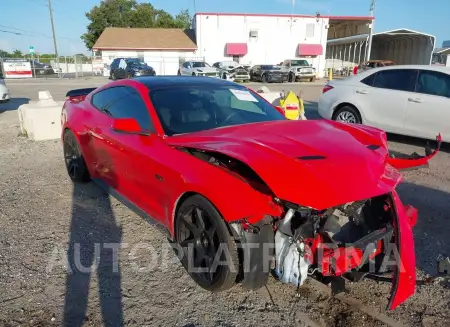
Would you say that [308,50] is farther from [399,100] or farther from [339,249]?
[339,249]

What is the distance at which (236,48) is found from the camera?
37.8 metres

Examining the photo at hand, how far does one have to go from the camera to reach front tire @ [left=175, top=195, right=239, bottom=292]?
2.44 metres

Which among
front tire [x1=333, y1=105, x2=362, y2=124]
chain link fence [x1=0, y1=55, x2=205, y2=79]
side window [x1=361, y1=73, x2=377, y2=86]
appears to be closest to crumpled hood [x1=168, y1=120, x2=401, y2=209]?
front tire [x1=333, y1=105, x2=362, y2=124]

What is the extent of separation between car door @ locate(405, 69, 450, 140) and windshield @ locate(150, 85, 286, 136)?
154 inches

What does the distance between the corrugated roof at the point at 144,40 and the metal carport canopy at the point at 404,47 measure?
20.1 m

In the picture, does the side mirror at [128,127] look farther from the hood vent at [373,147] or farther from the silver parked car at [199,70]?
the silver parked car at [199,70]

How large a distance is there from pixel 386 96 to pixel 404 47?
41.4 m

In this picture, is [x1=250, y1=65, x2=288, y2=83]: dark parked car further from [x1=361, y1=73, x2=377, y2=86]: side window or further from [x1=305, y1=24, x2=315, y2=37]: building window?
[x1=361, y1=73, x2=377, y2=86]: side window

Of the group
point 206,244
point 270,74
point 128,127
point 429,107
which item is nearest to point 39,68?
point 270,74

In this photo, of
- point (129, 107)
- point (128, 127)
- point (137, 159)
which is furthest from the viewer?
point (129, 107)

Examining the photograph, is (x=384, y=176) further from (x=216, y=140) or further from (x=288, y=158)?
(x=216, y=140)

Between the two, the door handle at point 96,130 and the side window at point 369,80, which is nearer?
the door handle at point 96,130

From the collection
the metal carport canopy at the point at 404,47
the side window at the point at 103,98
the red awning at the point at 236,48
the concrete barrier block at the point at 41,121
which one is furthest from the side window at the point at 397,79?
the metal carport canopy at the point at 404,47

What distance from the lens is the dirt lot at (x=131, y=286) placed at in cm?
248
